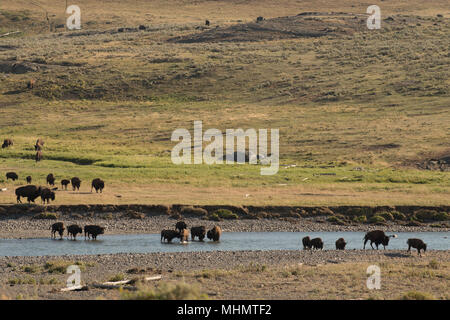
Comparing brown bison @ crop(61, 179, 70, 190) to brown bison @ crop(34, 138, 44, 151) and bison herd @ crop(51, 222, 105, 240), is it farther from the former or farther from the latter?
brown bison @ crop(34, 138, 44, 151)

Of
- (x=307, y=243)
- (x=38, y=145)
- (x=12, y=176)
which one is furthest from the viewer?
(x=38, y=145)

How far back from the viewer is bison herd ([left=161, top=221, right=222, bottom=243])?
3256cm

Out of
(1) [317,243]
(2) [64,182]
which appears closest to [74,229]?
(1) [317,243]

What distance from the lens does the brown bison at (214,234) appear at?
32906 mm

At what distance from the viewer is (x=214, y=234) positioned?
33.0 metres

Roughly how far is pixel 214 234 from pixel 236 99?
55.9 meters

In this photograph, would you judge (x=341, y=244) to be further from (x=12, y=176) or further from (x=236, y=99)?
(x=236, y=99)

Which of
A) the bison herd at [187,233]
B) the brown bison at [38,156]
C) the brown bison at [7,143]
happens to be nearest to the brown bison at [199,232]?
the bison herd at [187,233]

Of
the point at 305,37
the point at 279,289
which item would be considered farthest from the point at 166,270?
the point at 305,37

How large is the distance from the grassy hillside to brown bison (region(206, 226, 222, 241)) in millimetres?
6869

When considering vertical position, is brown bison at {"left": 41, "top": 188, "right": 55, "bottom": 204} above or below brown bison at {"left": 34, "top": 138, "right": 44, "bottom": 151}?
below

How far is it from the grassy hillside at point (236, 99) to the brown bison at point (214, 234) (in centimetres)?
687

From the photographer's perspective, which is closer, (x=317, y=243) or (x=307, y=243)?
(x=317, y=243)

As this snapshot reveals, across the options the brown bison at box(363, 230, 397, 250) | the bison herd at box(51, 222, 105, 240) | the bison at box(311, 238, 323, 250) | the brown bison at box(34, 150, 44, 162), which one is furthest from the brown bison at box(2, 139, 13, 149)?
the brown bison at box(363, 230, 397, 250)
